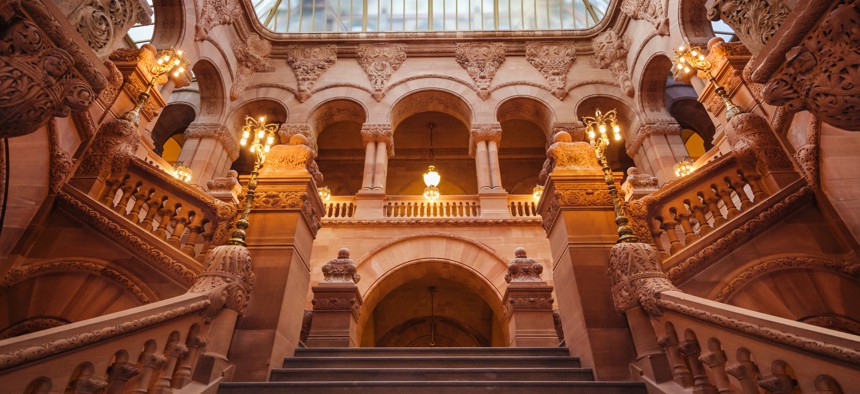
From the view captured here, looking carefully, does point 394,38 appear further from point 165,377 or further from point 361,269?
point 165,377

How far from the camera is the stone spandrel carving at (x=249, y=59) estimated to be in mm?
15195

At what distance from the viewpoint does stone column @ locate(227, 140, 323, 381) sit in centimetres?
401

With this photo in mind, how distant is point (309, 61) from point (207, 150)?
16.2 ft

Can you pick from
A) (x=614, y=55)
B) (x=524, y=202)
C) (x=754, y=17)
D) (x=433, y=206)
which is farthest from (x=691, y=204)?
(x=614, y=55)

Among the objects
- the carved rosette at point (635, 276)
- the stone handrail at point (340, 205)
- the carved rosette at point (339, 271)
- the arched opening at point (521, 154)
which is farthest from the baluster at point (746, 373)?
Answer: the arched opening at point (521, 154)

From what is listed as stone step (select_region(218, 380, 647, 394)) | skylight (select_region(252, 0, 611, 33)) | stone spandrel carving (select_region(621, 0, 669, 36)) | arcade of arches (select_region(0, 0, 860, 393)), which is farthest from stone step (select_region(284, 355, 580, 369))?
skylight (select_region(252, 0, 611, 33))

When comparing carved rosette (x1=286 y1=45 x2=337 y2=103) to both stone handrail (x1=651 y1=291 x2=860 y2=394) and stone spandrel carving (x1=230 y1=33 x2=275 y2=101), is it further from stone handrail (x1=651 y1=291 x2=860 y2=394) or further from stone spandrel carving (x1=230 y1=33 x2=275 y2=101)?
stone handrail (x1=651 y1=291 x2=860 y2=394)

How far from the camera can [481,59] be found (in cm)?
1609

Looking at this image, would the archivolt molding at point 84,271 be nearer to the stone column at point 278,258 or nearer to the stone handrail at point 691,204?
the stone column at point 278,258

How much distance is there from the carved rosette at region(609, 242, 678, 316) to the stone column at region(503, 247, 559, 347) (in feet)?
10.3

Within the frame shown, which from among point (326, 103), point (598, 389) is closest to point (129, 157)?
point (598, 389)

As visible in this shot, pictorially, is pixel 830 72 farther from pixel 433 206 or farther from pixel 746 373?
pixel 433 206

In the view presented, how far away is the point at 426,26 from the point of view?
1731 cm

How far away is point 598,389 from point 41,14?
4.77 m
